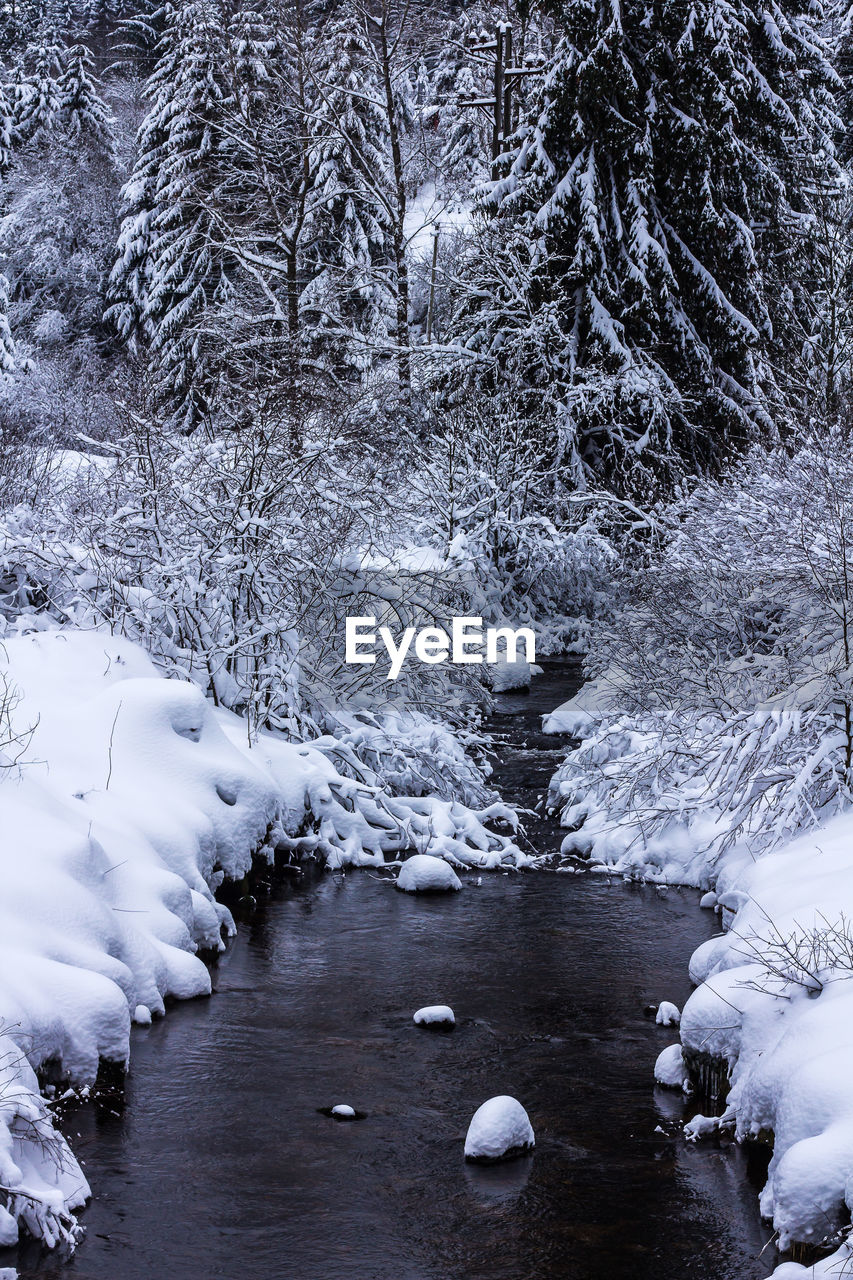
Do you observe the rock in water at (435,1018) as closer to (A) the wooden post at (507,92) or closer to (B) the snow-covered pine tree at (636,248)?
(B) the snow-covered pine tree at (636,248)

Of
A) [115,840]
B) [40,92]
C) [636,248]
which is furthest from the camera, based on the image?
[40,92]

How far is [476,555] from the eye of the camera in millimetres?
21000

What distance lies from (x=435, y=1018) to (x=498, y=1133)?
1.73 m

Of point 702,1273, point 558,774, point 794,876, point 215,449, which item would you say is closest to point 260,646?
point 215,449

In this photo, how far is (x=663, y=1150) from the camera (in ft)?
23.3

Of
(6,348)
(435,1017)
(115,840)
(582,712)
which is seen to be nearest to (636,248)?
(582,712)

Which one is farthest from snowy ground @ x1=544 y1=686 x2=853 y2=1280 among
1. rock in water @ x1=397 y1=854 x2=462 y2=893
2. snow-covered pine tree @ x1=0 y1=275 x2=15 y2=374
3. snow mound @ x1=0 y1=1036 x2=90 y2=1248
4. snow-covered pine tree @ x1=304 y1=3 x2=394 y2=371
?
snow-covered pine tree @ x1=0 y1=275 x2=15 y2=374

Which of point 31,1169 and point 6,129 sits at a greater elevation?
point 6,129

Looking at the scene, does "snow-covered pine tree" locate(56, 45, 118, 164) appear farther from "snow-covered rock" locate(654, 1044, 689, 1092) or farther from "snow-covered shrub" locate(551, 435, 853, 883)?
"snow-covered rock" locate(654, 1044, 689, 1092)

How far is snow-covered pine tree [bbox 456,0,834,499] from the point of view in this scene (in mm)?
23984

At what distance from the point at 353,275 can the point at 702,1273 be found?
92.5ft

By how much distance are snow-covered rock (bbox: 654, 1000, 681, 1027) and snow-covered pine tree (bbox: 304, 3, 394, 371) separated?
21.7 metres

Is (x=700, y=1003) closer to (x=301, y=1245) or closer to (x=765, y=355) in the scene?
(x=301, y=1245)

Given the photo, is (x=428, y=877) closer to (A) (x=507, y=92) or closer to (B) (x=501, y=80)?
(A) (x=507, y=92)
